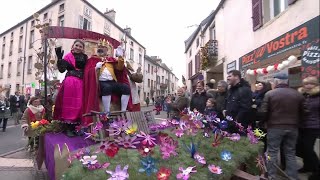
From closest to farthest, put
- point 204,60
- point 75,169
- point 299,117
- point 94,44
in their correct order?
point 75,169, point 299,117, point 94,44, point 204,60

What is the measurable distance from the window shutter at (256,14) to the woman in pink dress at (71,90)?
5.91 metres

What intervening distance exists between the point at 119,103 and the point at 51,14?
22479 millimetres

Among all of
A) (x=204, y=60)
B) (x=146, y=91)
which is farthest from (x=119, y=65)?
(x=146, y=91)

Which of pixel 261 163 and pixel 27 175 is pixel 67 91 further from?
pixel 261 163

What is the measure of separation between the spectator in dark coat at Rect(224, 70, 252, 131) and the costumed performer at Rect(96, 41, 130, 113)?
1639 millimetres

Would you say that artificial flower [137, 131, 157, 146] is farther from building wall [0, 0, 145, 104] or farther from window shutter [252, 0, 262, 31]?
building wall [0, 0, 145, 104]

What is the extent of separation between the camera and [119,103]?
4.29m

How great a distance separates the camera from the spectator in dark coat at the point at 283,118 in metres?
3.70

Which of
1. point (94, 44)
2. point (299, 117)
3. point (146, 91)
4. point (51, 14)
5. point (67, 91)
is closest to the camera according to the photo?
point (299, 117)

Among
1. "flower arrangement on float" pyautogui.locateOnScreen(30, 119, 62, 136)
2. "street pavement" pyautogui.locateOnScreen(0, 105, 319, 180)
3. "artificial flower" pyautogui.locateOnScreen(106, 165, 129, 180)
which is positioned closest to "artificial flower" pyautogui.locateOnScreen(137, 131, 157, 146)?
"artificial flower" pyautogui.locateOnScreen(106, 165, 129, 180)

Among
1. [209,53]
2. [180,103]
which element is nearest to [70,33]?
[180,103]

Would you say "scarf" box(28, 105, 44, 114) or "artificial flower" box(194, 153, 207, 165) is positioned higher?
"scarf" box(28, 105, 44, 114)

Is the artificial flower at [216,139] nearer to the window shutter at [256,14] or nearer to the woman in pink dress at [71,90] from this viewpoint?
the woman in pink dress at [71,90]

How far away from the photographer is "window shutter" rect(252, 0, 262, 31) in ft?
28.5
